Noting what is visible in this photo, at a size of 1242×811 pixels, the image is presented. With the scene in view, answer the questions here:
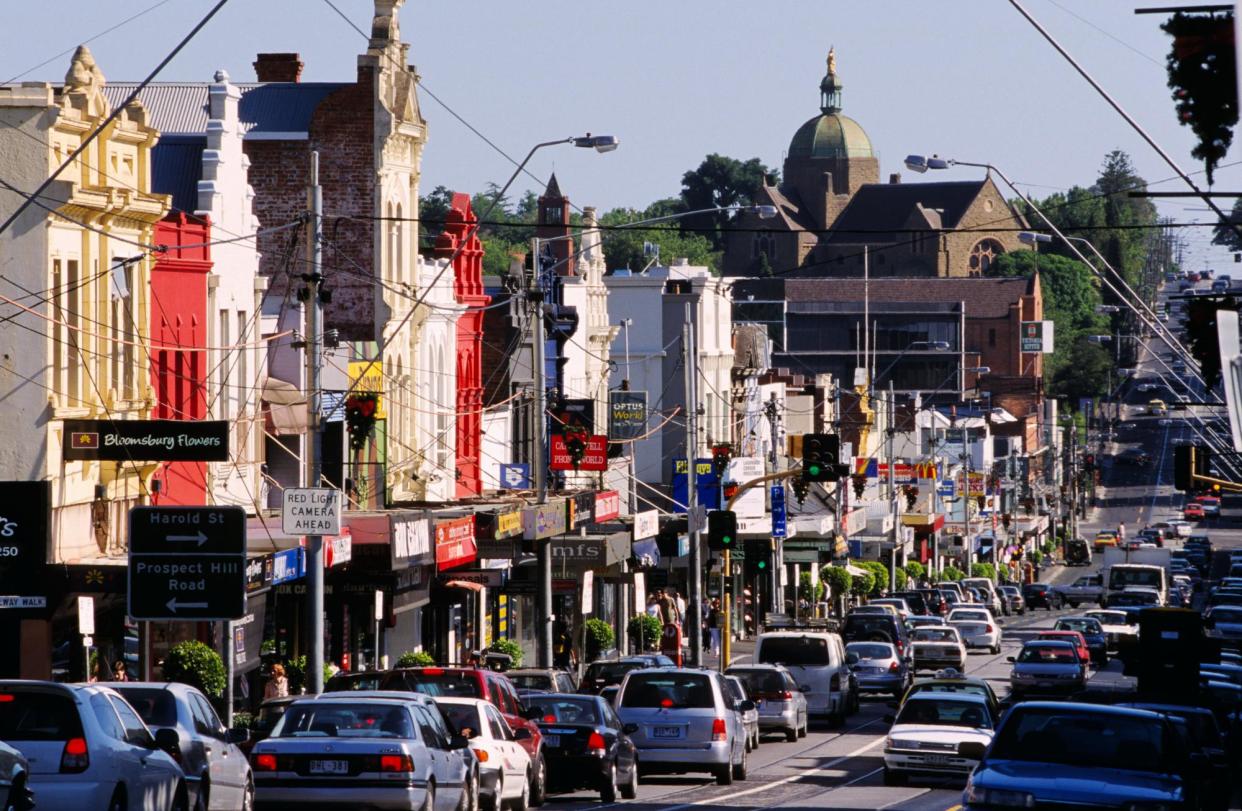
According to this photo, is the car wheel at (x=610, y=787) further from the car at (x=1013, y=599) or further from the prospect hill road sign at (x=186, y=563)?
the car at (x=1013, y=599)

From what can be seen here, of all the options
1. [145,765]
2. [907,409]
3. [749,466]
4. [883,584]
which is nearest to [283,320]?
[749,466]

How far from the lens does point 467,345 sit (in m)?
55.1

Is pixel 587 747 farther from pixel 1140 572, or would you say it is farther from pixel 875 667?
pixel 1140 572

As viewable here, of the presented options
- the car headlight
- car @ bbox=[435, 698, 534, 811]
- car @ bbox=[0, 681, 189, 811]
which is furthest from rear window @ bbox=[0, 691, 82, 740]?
the car headlight

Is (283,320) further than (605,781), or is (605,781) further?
(283,320)

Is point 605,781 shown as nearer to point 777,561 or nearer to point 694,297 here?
point 777,561

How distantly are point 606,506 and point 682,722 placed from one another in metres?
20.2

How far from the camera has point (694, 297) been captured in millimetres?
76000

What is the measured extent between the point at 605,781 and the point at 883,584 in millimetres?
63631

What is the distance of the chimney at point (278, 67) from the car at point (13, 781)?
38904 mm

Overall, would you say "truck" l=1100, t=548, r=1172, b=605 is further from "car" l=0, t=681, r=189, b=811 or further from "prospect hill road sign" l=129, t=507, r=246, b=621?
"car" l=0, t=681, r=189, b=811

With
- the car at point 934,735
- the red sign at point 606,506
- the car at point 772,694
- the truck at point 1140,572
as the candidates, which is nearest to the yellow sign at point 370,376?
the red sign at point 606,506

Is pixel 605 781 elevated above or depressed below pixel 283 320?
below

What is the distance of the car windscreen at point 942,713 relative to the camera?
108 ft
